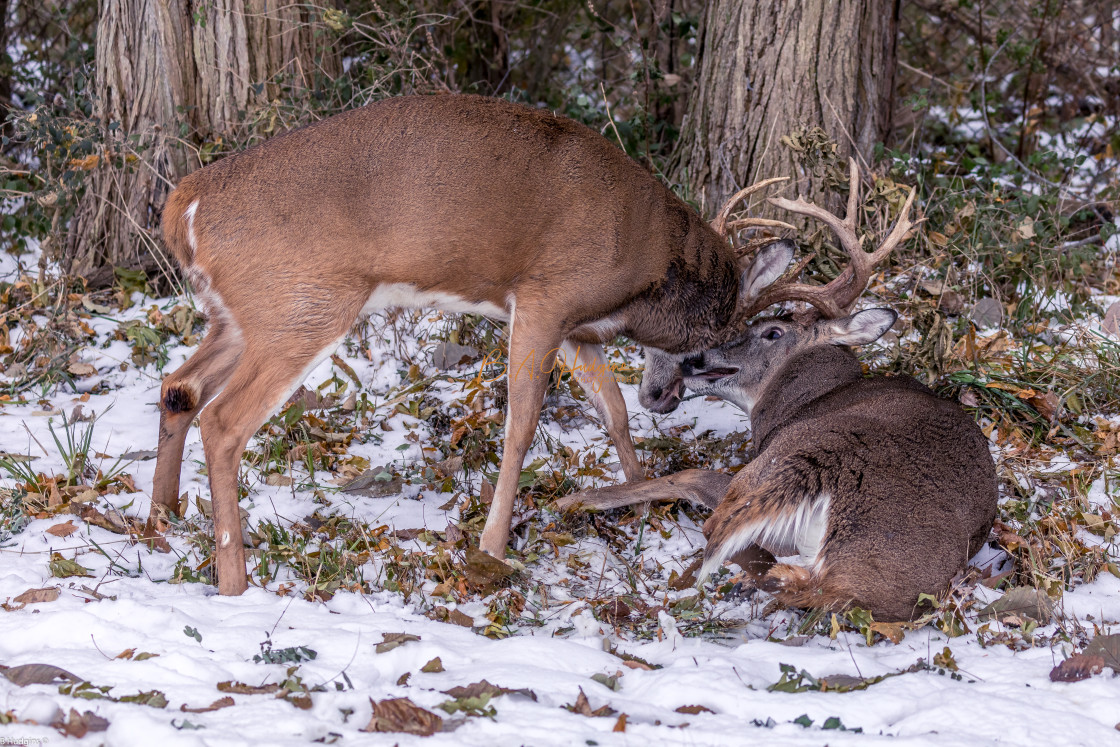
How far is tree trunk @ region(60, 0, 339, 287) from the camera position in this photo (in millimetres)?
5648

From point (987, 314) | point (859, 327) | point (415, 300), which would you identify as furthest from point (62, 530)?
point (987, 314)

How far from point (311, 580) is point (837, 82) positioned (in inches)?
156

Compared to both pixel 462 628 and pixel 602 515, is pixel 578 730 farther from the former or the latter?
pixel 602 515

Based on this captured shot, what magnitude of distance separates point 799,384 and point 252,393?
235cm

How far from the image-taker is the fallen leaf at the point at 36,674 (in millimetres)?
2533

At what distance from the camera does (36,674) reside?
2.55 m

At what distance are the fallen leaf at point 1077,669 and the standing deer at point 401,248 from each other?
1.86 meters

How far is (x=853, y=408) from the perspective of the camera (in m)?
3.97

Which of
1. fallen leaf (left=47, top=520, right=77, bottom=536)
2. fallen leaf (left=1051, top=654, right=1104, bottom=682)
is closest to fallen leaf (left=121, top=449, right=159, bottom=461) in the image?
fallen leaf (left=47, top=520, right=77, bottom=536)

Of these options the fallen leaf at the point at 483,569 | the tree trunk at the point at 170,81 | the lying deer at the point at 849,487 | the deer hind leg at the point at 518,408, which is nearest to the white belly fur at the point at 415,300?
the deer hind leg at the point at 518,408

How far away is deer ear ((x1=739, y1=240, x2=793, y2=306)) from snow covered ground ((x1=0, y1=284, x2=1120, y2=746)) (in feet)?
3.32

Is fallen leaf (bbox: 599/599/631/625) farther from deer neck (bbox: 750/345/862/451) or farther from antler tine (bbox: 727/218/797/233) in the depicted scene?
antler tine (bbox: 727/218/797/233)

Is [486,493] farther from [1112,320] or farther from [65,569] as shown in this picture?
[1112,320]

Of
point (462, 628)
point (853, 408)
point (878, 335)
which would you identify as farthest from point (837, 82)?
point (462, 628)
